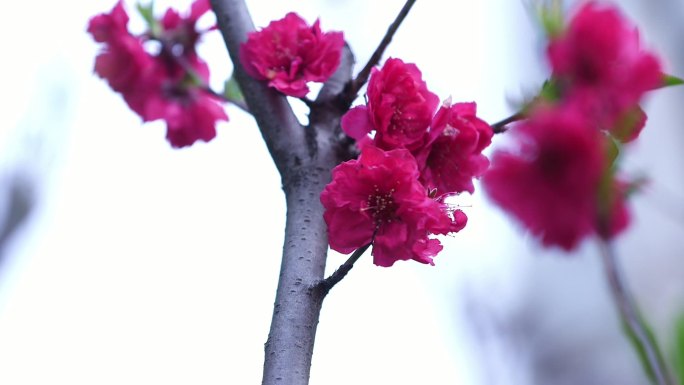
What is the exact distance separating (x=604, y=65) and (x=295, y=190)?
0.53 meters

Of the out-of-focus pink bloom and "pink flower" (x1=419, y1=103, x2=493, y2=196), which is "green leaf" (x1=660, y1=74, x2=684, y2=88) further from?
the out-of-focus pink bloom

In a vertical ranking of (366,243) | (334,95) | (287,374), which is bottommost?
(287,374)

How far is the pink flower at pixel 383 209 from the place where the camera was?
79cm

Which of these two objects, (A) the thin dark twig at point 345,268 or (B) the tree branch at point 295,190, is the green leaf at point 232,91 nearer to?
(B) the tree branch at point 295,190

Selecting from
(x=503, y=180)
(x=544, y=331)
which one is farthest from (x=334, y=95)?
(x=544, y=331)

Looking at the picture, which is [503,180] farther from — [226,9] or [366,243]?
[226,9]

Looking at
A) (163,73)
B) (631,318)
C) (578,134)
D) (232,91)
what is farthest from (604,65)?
(163,73)

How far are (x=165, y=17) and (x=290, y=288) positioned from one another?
61 cm

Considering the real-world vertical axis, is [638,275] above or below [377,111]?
above

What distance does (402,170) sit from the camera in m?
0.79

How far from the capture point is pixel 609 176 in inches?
15.9

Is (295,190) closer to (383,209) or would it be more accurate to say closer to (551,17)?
(383,209)

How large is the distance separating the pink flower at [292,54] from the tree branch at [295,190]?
3 centimetres

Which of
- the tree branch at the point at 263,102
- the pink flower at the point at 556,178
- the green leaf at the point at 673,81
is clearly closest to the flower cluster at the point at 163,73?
the tree branch at the point at 263,102
